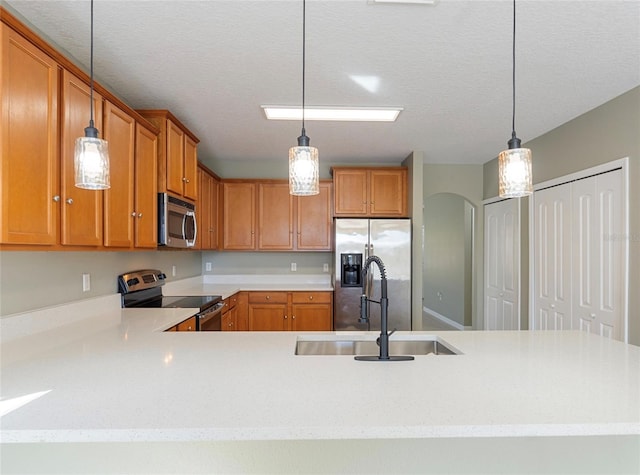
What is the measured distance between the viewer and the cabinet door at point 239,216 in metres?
4.85

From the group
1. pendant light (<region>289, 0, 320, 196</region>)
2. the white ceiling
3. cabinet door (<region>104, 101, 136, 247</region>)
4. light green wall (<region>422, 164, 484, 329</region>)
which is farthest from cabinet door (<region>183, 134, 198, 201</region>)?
light green wall (<region>422, 164, 484, 329</region>)

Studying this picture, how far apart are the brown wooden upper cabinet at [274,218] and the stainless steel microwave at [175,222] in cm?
141

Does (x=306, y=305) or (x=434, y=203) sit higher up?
(x=434, y=203)

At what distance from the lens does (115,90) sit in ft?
8.94

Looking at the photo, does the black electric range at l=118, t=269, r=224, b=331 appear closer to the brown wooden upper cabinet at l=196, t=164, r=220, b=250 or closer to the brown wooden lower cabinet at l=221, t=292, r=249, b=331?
the brown wooden lower cabinet at l=221, t=292, r=249, b=331

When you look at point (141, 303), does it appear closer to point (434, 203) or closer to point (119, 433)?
point (119, 433)

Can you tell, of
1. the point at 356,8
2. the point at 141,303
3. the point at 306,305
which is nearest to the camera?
the point at 356,8

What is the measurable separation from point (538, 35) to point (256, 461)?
2411mm

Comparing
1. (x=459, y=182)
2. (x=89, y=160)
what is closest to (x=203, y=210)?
(x=89, y=160)

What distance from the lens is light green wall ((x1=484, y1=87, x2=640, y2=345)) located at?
2.67 m

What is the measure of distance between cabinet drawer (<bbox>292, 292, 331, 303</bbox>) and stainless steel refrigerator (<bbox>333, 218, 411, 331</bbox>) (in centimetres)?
14

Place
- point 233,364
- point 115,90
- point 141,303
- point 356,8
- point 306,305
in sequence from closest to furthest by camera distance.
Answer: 1. point 233,364
2. point 356,8
3. point 115,90
4. point 141,303
5. point 306,305

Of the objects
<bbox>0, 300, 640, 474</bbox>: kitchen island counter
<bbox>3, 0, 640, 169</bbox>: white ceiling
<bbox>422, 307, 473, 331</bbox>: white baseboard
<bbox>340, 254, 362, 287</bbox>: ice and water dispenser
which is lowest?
<bbox>422, 307, 473, 331</bbox>: white baseboard

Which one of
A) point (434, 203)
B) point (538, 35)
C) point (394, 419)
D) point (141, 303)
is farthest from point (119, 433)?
point (434, 203)
